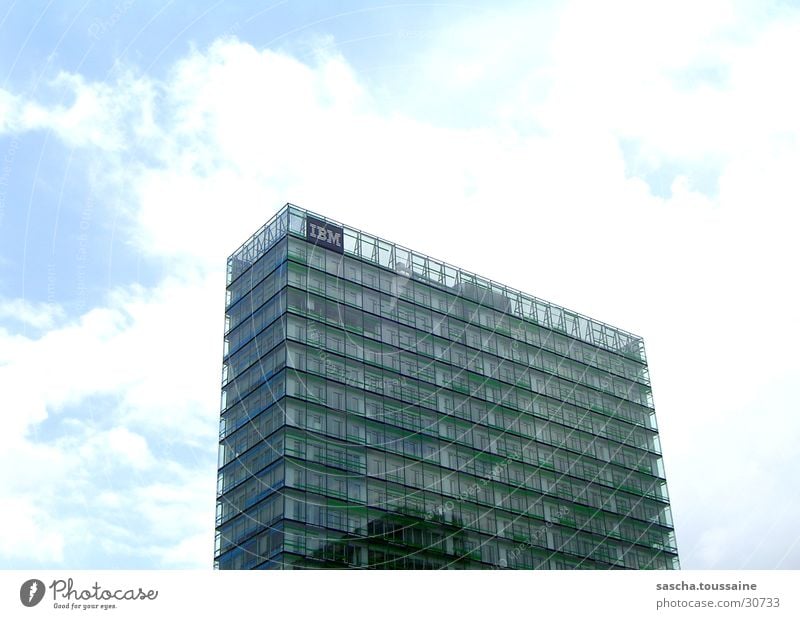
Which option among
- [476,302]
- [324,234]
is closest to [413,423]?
[476,302]

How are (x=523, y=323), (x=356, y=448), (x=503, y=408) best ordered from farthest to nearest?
(x=523, y=323), (x=503, y=408), (x=356, y=448)

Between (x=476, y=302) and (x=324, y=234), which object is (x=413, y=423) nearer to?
(x=476, y=302)

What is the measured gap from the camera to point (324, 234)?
8344 cm

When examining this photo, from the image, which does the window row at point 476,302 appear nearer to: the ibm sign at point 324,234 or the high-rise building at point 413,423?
the high-rise building at point 413,423

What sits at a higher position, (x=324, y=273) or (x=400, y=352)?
(x=324, y=273)

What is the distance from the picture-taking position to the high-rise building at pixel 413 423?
73688 mm

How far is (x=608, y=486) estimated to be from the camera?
9375 cm

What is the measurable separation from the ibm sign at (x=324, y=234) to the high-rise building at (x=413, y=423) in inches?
6.8

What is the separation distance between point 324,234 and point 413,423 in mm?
17001

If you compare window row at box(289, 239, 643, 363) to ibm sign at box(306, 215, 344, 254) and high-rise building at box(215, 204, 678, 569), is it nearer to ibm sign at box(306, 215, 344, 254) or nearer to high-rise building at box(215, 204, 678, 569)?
high-rise building at box(215, 204, 678, 569)


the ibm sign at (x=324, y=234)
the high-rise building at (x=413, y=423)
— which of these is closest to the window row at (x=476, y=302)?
the high-rise building at (x=413, y=423)

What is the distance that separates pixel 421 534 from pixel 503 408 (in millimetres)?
16836
